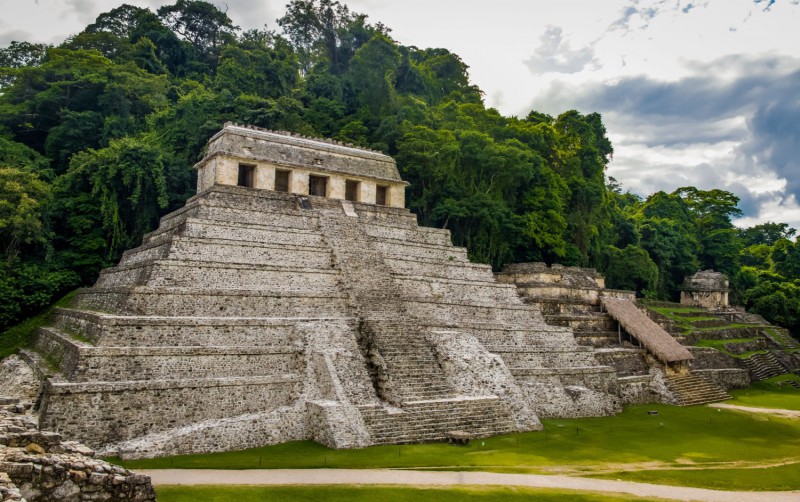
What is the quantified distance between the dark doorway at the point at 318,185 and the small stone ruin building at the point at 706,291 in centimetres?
3140

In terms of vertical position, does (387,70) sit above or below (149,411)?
above

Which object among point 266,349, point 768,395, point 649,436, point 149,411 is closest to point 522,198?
point 768,395

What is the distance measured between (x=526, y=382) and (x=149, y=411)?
12060 mm

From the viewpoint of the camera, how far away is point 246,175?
2677cm

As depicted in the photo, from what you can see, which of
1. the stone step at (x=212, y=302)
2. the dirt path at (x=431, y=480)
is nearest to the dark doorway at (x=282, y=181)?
the stone step at (x=212, y=302)

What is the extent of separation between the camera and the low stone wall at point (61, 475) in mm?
7996

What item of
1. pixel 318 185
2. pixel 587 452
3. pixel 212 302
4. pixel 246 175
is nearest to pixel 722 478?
pixel 587 452

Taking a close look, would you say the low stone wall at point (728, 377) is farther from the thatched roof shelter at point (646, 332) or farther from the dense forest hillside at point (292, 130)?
the dense forest hillside at point (292, 130)

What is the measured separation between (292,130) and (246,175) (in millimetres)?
8584

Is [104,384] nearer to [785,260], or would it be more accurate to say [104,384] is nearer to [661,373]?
[661,373]

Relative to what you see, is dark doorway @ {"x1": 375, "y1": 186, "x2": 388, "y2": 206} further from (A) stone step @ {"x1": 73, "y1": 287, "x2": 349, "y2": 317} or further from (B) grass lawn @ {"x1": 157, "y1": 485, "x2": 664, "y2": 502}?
(B) grass lawn @ {"x1": 157, "y1": 485, "x2": 664, "y2": 502}

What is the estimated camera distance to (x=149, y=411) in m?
14.5

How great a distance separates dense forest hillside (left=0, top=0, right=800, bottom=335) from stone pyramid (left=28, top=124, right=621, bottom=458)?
4.01 metres

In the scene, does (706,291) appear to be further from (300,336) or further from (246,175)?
(300,336)
